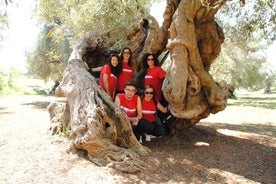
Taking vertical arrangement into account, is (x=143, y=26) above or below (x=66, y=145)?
above

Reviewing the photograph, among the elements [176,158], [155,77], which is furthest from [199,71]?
[176,158]

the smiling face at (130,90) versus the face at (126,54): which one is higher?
the face at (126,54)

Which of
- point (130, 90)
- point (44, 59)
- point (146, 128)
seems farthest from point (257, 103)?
point (130, 90)

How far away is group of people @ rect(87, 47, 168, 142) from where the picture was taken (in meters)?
6.32

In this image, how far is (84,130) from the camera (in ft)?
18.9

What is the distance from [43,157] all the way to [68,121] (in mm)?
1742

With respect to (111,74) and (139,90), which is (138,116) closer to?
(139,90)

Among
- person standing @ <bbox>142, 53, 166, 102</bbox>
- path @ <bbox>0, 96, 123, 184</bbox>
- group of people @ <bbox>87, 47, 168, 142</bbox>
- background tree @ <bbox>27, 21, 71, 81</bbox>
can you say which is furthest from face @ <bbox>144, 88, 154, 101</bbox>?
background tree @ <bbox>27, 21, 71, 81</bbox>

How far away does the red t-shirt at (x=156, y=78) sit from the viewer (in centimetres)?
700

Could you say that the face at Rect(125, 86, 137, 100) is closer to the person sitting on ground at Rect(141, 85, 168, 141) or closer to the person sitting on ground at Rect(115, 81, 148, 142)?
the person sitting on ground at Rect(115, 81, 148, 142)

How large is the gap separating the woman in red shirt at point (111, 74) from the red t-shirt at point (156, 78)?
0.76m

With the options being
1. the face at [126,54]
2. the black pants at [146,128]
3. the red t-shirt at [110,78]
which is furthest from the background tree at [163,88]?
the face at [126,54]

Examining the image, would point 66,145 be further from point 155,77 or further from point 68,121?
point 155,77

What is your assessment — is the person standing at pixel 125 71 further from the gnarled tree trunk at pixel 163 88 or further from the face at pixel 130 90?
the face at pixel 130 90
